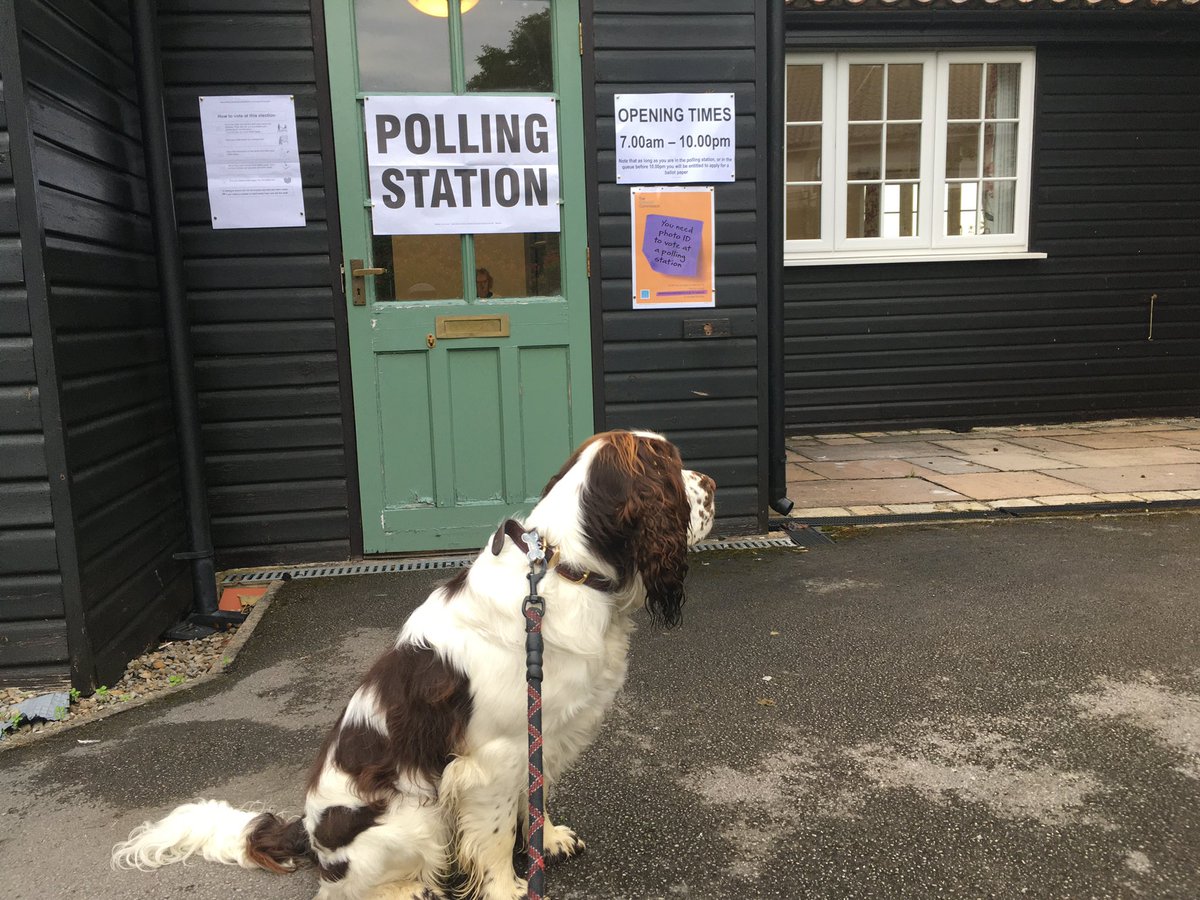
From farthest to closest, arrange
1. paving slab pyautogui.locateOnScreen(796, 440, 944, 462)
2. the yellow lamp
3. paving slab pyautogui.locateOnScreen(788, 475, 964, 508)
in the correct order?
1. paving slab pyautogui.locateOnScreen(796, 440, 944, 462)
2. paving slab pyautogui.locateOnScreen(788, 475, 964, 508)
3. the yellow lamp

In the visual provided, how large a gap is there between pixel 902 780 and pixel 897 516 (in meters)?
3.19

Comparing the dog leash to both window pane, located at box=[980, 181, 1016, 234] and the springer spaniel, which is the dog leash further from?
window pane, located at box=[980, 181, 1016, 234]

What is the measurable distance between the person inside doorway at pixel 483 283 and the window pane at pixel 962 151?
5896 mm

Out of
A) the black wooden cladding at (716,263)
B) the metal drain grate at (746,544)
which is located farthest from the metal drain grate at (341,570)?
the metal drain grate at (746,544)

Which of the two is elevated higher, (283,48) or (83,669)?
(283,48)

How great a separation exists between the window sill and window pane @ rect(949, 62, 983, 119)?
1.35m

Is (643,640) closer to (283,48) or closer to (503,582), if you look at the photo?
(503,582)

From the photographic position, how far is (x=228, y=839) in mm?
2189

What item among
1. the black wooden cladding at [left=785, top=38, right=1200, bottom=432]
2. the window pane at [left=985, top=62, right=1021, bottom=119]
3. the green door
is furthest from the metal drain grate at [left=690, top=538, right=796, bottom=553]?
the window pane at [left=985, top=62, right=1021, bottom=119]

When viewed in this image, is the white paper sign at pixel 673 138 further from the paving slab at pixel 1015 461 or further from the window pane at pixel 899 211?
the window pane at pixel 899 211

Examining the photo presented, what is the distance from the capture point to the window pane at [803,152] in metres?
8.52

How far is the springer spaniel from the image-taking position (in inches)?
77.7

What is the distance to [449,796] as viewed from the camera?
6.59 ft

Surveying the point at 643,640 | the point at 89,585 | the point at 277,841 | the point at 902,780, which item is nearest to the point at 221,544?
the point at 89,585
